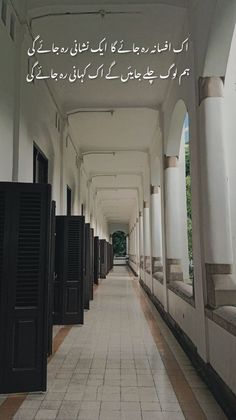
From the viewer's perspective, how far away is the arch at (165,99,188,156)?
22.4ft

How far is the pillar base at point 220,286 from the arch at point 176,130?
11.2 ft

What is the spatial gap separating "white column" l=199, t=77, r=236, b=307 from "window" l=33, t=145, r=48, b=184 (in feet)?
9.94

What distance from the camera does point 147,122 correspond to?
31.7 feet

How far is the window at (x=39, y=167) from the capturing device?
258 inches

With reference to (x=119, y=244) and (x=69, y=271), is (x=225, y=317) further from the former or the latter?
(x=119, y=244)

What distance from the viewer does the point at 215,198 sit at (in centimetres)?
421

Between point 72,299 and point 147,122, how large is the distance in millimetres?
4876

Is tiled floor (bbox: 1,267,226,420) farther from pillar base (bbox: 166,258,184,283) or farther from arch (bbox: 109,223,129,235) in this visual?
arch (bbox: 109,223,129,235)

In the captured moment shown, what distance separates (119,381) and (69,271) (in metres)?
3.13

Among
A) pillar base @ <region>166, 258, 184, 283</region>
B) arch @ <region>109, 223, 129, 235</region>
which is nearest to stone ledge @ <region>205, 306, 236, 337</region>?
pillar base @ <region>166, 258, 184, 283</region>

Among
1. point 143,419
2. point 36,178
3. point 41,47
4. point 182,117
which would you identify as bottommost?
point 143,419

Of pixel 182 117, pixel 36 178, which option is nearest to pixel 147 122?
pixel 182 117

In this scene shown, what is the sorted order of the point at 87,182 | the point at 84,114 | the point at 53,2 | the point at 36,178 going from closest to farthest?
the point at 53,2
the point at 36,178
the point at 84,114
the point at 87,182

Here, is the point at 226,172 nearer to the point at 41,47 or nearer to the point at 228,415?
the point at 228,415
